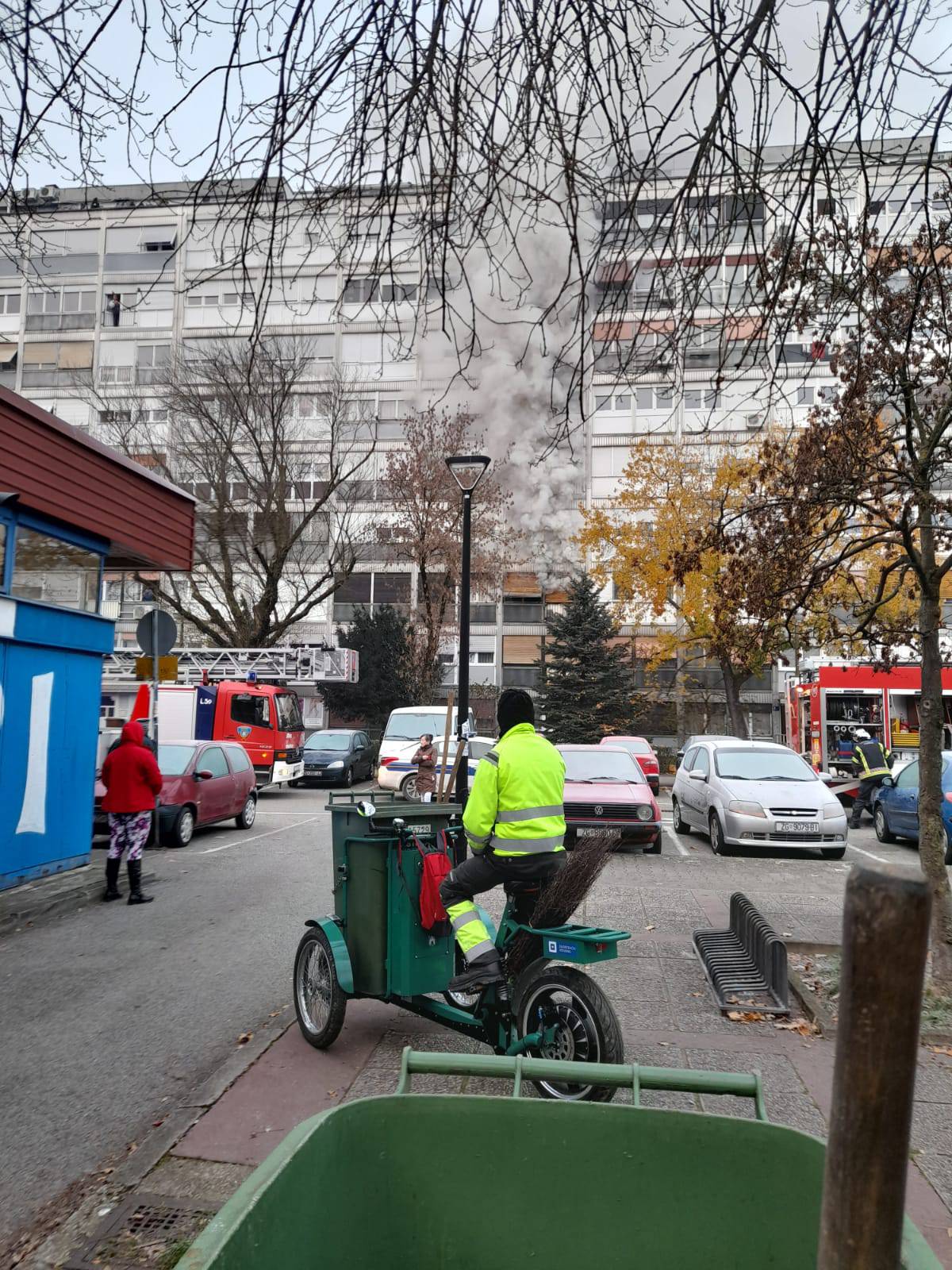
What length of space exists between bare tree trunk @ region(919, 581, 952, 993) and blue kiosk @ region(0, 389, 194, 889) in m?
8.02

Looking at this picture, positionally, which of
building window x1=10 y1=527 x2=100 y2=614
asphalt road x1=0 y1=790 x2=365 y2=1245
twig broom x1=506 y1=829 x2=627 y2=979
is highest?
building window x1=10 y1=527 x2=100 y2=614

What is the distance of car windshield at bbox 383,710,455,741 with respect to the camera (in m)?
24.9

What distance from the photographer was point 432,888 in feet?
17.5

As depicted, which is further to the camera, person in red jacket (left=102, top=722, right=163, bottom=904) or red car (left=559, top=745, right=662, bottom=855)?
red car (left=559, top=745, right=662, bottom=855)

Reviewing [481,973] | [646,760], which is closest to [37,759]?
[481,973]

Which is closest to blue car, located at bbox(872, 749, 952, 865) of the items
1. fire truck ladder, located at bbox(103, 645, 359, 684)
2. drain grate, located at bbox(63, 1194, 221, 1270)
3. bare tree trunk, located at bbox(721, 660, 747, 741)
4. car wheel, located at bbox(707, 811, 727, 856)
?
car wheel, located at bbox(707, 811, 727, 856)

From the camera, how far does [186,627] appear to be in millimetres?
37312

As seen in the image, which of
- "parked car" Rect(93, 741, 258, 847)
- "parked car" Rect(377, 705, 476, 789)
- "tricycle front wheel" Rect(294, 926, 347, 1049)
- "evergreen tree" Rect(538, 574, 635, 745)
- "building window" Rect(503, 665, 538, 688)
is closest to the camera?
"tricycle front wheel" Rect(294, 926, 347, 1049)

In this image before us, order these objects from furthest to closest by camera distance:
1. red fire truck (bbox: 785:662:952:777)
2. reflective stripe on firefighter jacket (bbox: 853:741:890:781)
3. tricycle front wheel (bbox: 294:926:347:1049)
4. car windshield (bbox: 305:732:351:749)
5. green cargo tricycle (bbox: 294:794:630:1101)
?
car windshield (bbox: 305:732:351:749) → red fire truck (bbox: 785:662:952:777) → reflective stripe on firefighter jacket (bbox: 853:741:890:781) → tricycle front wheel (bbox: 294:926:347:1049) → green cargo tricycle (bbox: 294:794:630:1101)

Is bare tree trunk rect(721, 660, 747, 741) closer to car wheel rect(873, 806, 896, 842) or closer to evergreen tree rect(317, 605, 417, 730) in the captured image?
evergreen tree rect(317, 605, 417, 730)

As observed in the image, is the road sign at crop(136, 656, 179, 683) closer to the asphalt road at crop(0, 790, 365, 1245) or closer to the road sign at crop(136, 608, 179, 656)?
the road sign at crop(136, 608, 179, 656)

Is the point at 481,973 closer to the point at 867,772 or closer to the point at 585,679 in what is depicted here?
the point at 867,772

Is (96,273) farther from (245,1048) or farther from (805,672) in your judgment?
(245,1048)

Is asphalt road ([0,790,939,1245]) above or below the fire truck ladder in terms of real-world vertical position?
below
